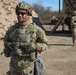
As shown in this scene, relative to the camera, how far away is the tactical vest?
13.7 feet

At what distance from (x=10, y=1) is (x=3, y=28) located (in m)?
2.19

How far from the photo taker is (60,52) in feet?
42.5

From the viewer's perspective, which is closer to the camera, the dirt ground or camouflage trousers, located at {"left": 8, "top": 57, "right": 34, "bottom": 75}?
camouflage trousers, located at {"left": 8, "top": 57, "right": 34, "bottom": 75}

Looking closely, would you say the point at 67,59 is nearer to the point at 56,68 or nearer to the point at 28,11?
the point at 56,68

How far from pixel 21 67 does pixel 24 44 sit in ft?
1.04

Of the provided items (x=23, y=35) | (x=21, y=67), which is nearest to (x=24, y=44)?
(x=23, y=35)

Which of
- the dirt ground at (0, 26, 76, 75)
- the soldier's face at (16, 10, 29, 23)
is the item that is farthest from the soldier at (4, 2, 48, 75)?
the dirt ground at (0, 26, 76, 75)

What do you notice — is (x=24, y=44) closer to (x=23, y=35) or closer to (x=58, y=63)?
(x=23, y=35)

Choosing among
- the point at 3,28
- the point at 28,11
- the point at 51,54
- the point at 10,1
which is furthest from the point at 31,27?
the point at 10,1

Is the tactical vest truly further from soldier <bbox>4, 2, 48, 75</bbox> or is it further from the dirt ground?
the dirt ground

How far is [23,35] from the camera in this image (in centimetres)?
421

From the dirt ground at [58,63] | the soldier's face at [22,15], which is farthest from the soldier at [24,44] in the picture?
the dirt ground at [58,63]

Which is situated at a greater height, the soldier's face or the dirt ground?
the soldier's face

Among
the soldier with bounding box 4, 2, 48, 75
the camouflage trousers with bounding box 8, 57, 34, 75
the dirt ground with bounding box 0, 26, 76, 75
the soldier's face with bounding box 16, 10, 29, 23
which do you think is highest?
the soldier's face with bounding box 16, 10, 29, 23
